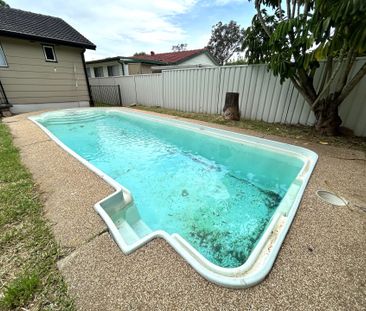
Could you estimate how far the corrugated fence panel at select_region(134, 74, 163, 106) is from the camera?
902 centimetres

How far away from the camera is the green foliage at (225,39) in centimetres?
2611

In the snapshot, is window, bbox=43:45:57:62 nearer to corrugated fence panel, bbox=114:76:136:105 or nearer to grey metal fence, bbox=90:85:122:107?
grey metal fence, bbox=90:85:122:107

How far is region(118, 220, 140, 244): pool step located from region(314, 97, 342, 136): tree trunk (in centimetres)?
519

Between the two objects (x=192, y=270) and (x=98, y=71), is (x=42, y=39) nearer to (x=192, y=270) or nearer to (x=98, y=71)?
(x=98, y=71)

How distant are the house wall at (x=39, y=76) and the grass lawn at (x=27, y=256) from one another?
315 inches

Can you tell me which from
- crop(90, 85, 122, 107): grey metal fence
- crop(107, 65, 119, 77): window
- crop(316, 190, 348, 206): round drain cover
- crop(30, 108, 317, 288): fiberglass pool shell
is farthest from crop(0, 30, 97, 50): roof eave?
crop(316, 190, 348, 206): round drain cover

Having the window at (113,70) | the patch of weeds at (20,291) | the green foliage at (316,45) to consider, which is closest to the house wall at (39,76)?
the window at (113,70)

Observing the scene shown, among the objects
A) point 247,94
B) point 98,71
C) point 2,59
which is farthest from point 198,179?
point 98,71

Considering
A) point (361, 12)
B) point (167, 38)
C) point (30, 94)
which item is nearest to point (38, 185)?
point (361, 12)

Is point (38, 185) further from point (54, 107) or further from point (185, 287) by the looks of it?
point (54, 107)

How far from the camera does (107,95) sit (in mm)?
11727

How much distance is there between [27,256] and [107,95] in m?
12.0

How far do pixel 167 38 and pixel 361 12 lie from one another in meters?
23.4

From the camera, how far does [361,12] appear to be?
2.48 meters
